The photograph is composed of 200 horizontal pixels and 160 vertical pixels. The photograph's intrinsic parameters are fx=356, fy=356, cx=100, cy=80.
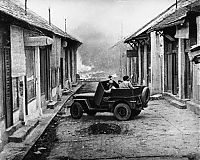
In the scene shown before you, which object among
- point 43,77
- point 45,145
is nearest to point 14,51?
point 45,145

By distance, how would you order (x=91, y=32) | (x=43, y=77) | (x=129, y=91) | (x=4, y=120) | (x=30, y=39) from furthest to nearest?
(x=91, y=32) → (x=43, y=77) → (x=129, y=91) → (x=30, y=39) → (x=4, y=120)

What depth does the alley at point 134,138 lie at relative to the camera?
7.91m

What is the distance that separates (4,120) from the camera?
8688 millimetres

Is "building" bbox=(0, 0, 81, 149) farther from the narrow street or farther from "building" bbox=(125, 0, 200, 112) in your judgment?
"building" bbox=(125, 0, 200, 112)

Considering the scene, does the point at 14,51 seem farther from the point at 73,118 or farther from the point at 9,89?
the point at 73,118

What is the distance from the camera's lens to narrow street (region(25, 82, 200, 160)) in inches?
311

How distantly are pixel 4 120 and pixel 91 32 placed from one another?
48105 mm

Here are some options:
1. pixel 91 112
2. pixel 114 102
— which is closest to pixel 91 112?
pixel 91 112

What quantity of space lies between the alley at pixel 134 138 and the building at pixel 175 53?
1.76m

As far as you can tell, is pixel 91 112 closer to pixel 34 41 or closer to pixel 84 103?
pixel 84 103

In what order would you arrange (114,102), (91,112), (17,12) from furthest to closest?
(91,112), (114,102), (17,12)

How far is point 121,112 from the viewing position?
12.3m

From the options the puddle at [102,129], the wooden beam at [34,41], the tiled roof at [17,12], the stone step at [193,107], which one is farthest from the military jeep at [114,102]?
the tiled roof at [17,12]

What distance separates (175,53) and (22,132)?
989 centimetres
